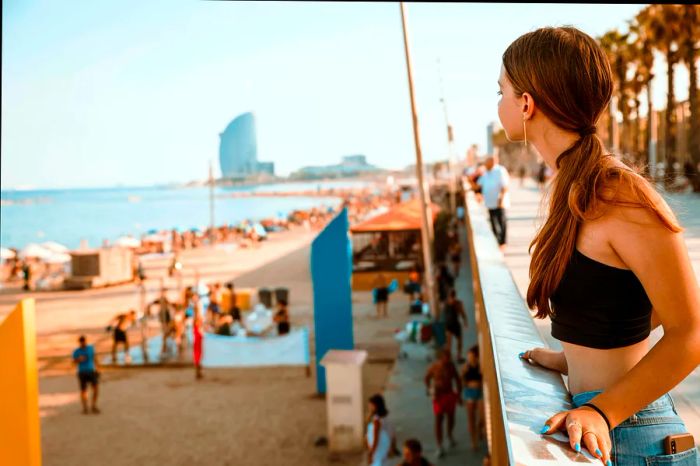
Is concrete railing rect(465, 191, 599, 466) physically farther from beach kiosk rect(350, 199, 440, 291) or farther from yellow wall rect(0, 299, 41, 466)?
beach kiosk rect(350, 199, 440, 291)

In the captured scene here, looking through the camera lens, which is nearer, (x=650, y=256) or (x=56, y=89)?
(x=650, y=256)

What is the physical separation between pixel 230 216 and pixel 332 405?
113 meters

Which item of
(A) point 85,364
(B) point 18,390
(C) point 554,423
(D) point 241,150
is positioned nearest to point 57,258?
(A) point 85,364

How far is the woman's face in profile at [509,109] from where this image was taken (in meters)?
1.44

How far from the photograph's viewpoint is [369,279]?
25.3m

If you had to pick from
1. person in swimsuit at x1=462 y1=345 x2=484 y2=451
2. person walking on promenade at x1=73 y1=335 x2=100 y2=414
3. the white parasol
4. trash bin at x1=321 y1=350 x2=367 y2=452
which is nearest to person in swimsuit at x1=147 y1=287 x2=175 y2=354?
person walking on promenade at x1=73 y1=335 x2=100 y2=414

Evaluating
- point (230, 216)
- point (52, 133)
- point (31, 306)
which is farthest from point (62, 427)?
point (52, 133)

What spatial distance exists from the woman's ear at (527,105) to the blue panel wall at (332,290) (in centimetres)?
1224

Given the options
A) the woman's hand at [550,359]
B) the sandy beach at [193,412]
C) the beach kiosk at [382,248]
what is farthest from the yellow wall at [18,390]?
the beach kiosk at [382,248]

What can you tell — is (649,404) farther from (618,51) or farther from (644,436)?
(618,51)

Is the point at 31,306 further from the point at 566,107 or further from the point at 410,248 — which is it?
the point at 410,248

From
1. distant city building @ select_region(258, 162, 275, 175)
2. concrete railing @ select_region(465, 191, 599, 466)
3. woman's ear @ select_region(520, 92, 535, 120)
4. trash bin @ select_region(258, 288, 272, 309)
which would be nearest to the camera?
concrete railing @ select_region(465, 191, 599, 466)

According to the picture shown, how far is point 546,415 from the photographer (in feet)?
4.42

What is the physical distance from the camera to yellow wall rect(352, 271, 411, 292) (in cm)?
2489
